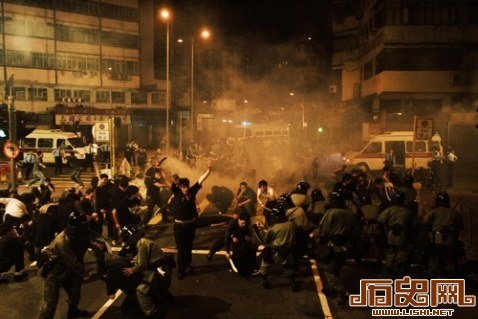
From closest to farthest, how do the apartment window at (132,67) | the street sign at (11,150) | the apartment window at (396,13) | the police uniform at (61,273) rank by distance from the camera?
1. the police uniform at (61,273)
2. the street sign at (11,150)
3. the apartment window at (396,13)
4. the apartment window at (132,67)

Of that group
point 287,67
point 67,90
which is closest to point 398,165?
point 67,90

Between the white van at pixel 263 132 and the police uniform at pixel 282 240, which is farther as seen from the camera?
the white van at pixel 263 132

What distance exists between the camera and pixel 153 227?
964 centimetres

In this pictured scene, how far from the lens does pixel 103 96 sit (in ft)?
126

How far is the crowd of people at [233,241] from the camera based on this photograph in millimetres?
4953

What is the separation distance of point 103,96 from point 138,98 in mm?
3563

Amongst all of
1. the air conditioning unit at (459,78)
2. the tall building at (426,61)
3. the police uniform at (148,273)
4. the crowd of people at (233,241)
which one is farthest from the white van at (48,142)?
the air conditioning unit at (459,78)

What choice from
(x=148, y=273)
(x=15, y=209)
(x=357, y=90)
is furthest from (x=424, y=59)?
(x=148, y=273)

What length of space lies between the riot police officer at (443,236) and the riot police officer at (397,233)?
1.30 feet

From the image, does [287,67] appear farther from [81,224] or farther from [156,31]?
[81,224]

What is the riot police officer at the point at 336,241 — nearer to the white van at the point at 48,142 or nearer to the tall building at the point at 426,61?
the white van at the point at 48,142

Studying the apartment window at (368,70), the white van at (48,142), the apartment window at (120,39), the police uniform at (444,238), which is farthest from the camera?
the apartment window at (120,39)

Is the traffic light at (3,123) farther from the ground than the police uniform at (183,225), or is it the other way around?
the traffic light at (3,123)

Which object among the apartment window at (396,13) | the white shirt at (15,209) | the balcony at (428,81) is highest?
the apartment window at (396,13)
